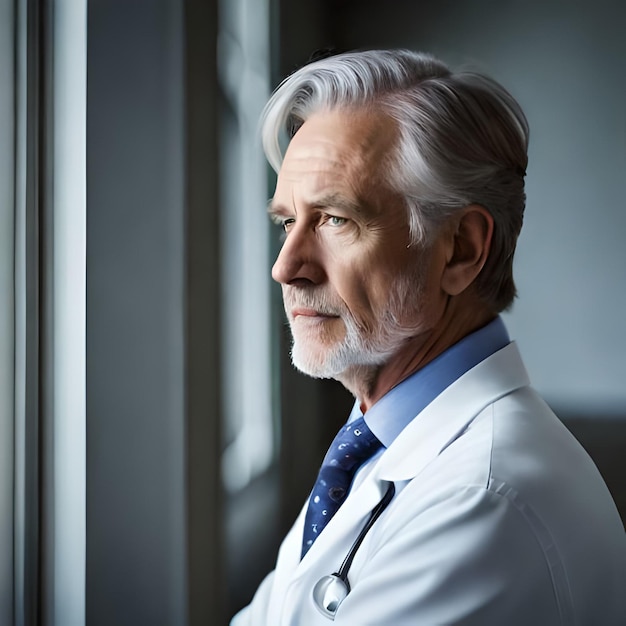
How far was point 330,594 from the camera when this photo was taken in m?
0.77

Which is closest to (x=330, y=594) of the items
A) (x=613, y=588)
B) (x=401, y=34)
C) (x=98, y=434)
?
(x=613, y=588)

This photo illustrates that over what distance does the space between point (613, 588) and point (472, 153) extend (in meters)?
0.56

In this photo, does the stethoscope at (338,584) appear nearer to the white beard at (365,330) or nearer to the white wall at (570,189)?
the white beard at (365,330)

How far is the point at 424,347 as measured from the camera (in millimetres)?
955

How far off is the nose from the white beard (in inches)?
0.7

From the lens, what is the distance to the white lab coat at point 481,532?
2.10 ft

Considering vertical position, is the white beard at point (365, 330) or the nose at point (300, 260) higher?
the nose at point (300, 260)

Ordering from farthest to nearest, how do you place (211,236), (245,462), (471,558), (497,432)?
(245,462)
(211,236)
(497,432)
(471,558)

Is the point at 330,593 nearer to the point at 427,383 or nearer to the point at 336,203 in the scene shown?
the point at 427,383

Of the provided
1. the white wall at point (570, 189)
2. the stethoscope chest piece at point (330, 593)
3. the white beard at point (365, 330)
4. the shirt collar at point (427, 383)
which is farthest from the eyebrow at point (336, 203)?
the white wall at point (570, 189)

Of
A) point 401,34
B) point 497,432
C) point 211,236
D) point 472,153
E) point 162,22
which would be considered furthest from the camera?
point 401,34

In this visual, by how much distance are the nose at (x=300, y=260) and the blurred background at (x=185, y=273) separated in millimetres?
340

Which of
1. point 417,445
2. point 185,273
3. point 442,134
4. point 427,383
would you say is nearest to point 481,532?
point 417,445

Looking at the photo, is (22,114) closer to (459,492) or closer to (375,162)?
(375,162)
